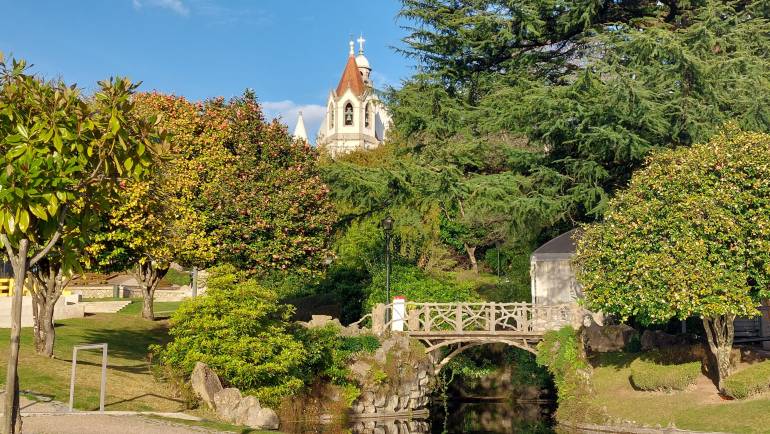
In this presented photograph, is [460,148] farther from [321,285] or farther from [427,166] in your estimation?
[321,285]

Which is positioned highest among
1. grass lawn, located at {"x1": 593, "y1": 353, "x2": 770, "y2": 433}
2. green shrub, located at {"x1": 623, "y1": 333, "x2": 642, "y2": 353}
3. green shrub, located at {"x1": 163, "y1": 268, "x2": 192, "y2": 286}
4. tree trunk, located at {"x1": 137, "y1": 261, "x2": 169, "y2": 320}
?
green shrub, located at {"x1": 163, "y1": 268, "x2": 192, "y2": 286}

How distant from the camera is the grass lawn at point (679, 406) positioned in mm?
22984

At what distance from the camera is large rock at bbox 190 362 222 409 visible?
23.1 meters

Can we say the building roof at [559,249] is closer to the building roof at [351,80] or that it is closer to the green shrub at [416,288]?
the green shrub at [416,288]

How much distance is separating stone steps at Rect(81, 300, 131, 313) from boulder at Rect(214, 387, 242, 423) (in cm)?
2201

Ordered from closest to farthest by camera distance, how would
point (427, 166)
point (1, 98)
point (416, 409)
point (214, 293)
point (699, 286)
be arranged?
point (1, 98) < point (699, 286) < point (214, 293) < point (416, 409) < point (427, 166)

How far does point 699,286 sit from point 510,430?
8679 millimetres

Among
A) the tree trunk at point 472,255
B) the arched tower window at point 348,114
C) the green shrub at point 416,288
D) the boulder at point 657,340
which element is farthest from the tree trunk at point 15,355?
the arched tower window at point 348,114

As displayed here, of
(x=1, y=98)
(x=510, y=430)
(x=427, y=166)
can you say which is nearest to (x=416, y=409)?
(x=510, y=430)

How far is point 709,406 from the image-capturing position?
80.2 feet

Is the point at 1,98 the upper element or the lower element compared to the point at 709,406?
upper

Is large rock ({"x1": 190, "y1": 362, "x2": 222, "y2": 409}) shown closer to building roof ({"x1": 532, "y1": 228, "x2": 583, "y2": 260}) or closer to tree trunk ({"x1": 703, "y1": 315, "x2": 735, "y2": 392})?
tree trunk ({"x1": 703, "y1": 315, "x2": 735, "y2": 392})

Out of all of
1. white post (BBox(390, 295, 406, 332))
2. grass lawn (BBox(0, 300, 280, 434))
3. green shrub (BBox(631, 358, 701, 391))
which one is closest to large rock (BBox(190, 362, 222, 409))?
grass lawn (BBox(0, 300, 280, 434))

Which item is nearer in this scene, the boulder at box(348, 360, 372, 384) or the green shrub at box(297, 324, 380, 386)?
the green shrub at box(297, 324, 380, 386)
